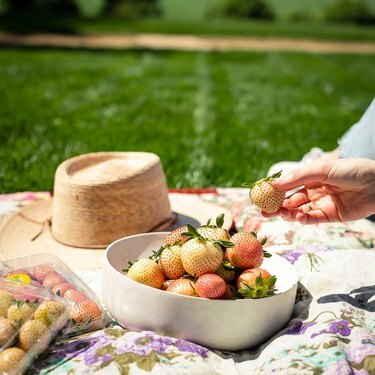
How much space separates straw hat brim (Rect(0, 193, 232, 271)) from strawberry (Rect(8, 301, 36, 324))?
2.24ft

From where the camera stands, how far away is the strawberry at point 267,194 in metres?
1.93

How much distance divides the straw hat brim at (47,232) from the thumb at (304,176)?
0.76m

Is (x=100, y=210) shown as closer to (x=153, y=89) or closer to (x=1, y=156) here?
(x=1, y=156)

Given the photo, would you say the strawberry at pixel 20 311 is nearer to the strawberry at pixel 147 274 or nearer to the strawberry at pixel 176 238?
the strawberry at pixel 147 274

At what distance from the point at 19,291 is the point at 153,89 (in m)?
6.67

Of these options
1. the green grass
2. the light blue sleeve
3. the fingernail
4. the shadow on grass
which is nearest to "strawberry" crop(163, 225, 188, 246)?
the fingernail

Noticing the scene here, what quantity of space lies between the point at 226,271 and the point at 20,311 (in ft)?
2.01

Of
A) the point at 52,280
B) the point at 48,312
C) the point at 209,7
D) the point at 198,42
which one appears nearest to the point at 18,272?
the point at 52,280

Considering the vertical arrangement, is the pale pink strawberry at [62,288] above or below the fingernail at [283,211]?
below

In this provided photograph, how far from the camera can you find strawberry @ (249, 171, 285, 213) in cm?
193

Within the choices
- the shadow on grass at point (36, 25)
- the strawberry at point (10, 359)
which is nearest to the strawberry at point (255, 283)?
the strawberry at point (10, 359)

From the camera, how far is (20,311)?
5.49 feet

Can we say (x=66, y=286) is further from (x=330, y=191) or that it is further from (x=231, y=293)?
(x=330, y=191)

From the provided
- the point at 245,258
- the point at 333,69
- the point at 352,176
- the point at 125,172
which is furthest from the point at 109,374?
the point at 333,69
